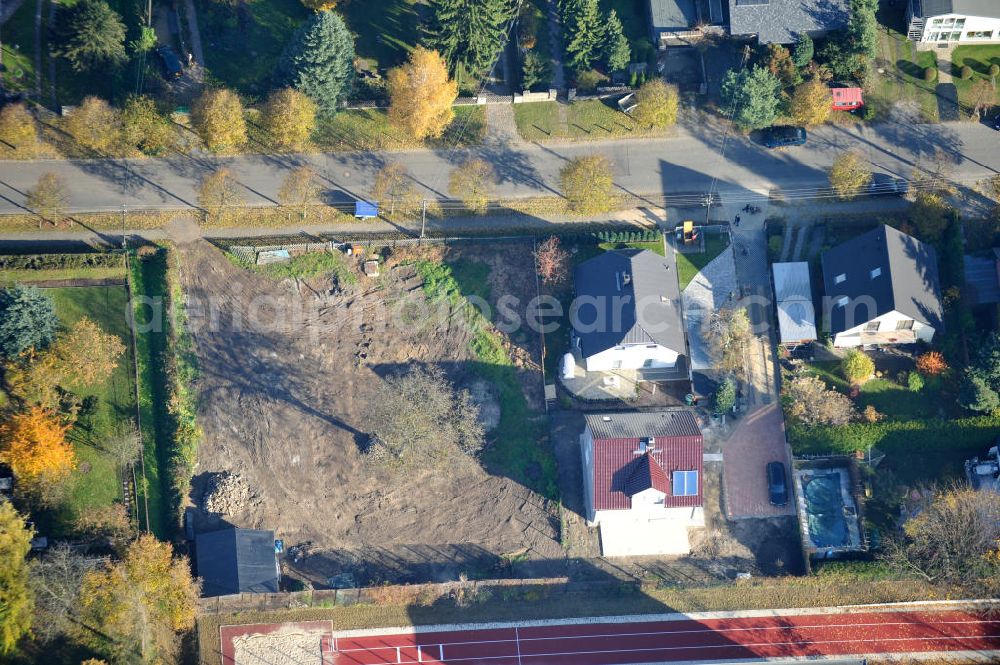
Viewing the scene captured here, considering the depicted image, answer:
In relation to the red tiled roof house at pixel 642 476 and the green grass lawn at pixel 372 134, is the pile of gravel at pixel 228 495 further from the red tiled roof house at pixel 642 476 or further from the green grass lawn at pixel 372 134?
the green grass lawn at pixel 372 134

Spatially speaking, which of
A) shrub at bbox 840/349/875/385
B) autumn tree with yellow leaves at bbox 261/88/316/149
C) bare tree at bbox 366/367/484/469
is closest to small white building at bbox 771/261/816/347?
shrub at bbox 840/349/875/385

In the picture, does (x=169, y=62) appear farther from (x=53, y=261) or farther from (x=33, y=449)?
(x=33, y=449)

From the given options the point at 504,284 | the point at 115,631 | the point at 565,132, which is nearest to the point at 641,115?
the point at 565,132

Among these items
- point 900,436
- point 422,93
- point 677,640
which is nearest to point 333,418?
point 422,93

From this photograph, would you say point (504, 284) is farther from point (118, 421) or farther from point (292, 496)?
point (118, 421)

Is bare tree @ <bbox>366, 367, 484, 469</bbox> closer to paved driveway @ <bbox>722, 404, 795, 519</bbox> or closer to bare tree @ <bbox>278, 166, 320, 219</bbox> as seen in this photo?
bare tree @ <bbox>278, 166, 320, 219</bbox>

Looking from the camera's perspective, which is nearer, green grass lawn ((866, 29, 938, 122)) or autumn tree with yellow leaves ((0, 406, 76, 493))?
autumn tree with yellow leaves ((0, 406, 76, 493))
